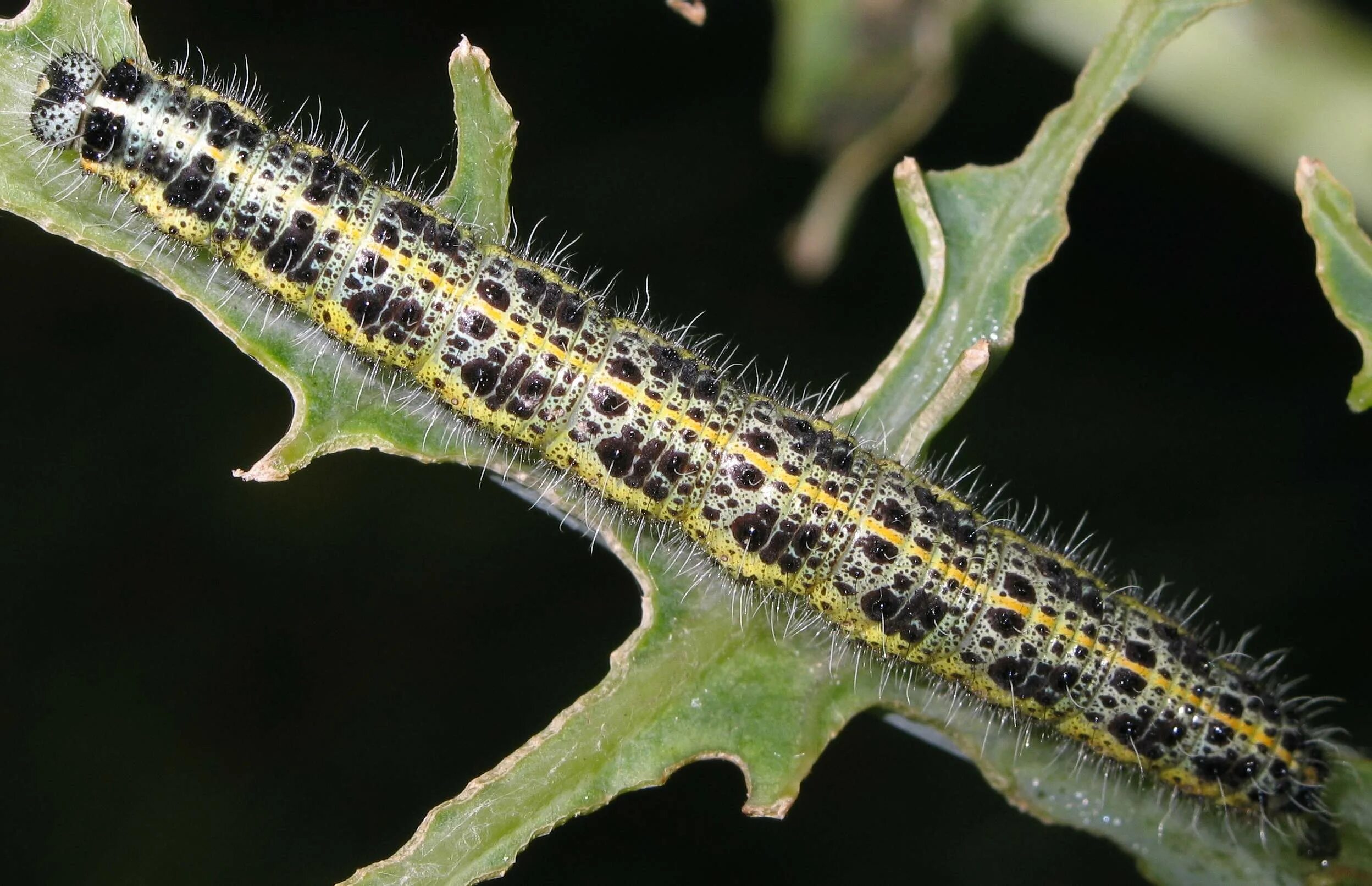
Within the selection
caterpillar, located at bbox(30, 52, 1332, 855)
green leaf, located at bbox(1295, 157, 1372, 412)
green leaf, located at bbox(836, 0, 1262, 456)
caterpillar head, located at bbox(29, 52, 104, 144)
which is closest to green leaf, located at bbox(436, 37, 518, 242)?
caterpillar, located at bbox(30, 52, 1332, 855)

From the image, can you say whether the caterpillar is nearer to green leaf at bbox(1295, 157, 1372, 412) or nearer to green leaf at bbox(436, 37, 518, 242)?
green leaf at bbox(436, 37, 518, 242)

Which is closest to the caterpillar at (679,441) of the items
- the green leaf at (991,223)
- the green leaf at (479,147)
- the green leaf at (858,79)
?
the green leaf at (479,147)

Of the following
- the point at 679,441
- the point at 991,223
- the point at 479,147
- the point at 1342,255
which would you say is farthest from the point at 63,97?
the point at 1342,255

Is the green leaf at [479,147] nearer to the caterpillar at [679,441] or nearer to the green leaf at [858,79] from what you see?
the caterpillar at [679,441]

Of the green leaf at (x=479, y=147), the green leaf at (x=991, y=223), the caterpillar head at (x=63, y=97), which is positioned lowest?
the caterpillar head at (x=63, y=97)

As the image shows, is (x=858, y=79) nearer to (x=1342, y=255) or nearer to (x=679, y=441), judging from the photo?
(x=679, y=441)

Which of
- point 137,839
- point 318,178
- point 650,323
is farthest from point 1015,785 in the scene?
point 137,839
